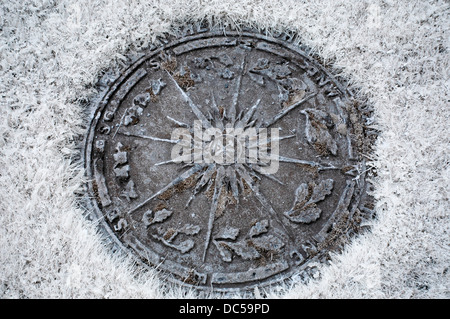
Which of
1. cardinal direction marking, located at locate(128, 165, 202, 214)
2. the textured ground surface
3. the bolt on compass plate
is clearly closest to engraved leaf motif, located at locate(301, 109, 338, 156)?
the bolt on compass plate

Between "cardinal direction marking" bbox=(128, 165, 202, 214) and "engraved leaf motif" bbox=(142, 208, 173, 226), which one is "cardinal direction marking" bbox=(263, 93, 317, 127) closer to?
"cardinal direction marking" bbox=(128, 165, 202, 214)

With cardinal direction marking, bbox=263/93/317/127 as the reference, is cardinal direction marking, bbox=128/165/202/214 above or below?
below

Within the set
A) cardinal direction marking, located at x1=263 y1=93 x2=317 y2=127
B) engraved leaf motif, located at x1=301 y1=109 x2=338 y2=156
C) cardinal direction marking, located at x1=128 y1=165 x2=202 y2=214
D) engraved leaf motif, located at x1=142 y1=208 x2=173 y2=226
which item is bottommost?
engraved leaf motif, located at x1=142 y1=208 x2=173 y2=226

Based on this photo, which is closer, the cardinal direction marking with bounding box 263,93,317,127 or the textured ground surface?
the textured ground surface

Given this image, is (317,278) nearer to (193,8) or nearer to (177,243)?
(177,243)

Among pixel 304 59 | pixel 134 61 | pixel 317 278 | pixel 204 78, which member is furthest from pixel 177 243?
pixel 304 59

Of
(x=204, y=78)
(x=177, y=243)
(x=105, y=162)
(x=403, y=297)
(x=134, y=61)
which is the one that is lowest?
(x=403, y=297)

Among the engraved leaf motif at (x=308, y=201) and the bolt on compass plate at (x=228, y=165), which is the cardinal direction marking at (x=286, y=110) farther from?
the engraved leaf motif at (x=308, y=201)

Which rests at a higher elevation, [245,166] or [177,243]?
[245,166]
